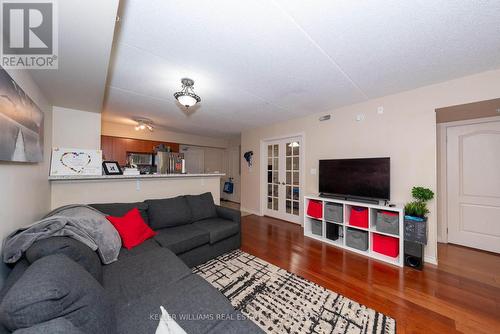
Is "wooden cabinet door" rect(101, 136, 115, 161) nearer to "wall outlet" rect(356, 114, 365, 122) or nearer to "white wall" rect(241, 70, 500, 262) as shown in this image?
"white wall" rect(241, 70, 500, 262)

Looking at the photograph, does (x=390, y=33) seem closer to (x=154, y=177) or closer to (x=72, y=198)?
(x=154, y=177)

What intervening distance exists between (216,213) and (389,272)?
2.44 metres

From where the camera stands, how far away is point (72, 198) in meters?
2.28

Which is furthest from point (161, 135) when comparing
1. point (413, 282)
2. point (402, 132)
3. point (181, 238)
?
point (413, 282)

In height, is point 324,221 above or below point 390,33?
below

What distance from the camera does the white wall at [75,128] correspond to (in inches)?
107

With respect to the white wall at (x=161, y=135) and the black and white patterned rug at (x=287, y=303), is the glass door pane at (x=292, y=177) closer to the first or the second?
the black and white patterned rug at (x=287, y=303)

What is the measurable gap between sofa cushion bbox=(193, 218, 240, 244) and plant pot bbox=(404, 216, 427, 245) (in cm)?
224

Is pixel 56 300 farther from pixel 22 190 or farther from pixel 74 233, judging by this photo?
pixel 22 190

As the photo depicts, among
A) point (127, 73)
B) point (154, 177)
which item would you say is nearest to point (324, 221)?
point (154, 177)

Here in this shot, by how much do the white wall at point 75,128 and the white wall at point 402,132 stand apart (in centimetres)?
387

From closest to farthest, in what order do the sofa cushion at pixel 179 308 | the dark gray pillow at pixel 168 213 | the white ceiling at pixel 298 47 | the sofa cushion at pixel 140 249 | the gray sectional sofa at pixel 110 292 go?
the gray sectional sofa at pixel 110 292
the sofa cushion at pixel 179 308
the white ceiling at pixel 298 47
the sofa cushion at pixel 140 249
the dark gray pillow at pixel 168 213

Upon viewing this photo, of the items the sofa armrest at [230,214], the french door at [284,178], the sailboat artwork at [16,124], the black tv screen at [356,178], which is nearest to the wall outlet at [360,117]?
the black tv screen at [356,178]

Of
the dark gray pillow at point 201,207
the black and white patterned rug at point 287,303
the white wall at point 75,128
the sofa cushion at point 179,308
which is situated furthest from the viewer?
the dark gray pillow at point 201,207
